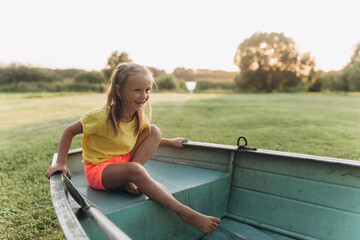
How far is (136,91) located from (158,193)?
0.65 meters

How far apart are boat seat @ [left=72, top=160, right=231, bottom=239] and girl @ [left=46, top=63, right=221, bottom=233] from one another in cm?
8

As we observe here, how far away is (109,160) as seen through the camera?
170cm

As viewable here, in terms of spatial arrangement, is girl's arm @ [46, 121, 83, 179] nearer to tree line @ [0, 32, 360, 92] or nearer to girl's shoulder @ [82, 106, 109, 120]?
girl's shoulder @ [82, 106, 109, 120]

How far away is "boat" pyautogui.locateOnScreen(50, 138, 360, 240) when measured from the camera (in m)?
1.41

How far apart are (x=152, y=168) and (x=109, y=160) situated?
0.52m

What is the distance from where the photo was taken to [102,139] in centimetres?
172

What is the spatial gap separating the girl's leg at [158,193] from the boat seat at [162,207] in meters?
0.07

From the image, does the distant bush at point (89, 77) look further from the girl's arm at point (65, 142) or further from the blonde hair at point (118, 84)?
the girl's arm at point (65, 142)

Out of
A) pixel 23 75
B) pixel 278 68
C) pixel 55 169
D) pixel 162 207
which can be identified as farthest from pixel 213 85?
pixel 55 169

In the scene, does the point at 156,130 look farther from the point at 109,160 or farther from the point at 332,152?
the point at 332,152

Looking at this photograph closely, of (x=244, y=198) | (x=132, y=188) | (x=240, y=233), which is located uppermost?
(x=132, y=188)

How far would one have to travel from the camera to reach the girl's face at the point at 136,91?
5.36ft

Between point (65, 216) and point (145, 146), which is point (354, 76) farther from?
point (65, 216)

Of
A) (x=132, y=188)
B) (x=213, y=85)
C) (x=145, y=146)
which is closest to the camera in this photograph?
(x=132, y=188)
